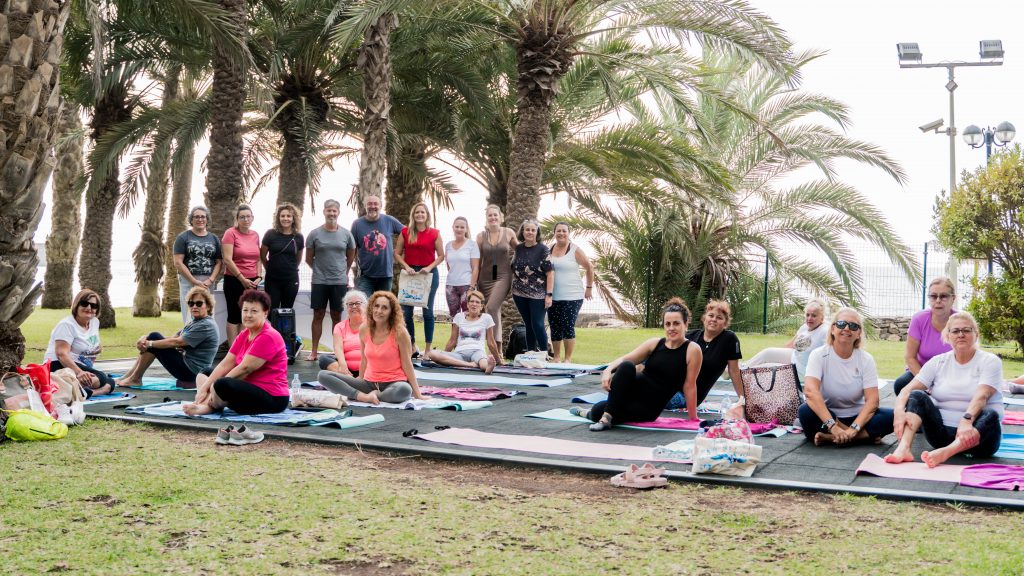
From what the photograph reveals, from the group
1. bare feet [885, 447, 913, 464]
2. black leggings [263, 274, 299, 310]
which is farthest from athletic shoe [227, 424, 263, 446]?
black leggings [263, 274, 299, 310]

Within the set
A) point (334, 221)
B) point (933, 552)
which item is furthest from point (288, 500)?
point (334, 221)

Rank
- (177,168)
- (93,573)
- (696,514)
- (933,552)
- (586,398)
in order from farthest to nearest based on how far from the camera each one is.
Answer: (177,168)
(586,398)
(696,514)
(933,552)
(93,573)

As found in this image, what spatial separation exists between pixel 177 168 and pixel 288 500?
47.3 feet

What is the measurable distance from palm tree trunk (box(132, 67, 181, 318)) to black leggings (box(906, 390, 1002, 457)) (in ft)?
63.9

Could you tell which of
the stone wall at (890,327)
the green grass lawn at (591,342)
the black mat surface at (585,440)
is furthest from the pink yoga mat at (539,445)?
the stone wall at (890,327)

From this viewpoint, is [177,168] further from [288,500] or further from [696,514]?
[696,514]

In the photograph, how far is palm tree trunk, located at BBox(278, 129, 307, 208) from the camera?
58.9 feet

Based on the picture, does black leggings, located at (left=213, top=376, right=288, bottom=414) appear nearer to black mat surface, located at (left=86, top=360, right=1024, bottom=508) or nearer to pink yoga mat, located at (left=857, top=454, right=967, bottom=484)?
black mat surface, located at (left=86, top=360, right=1024, bottom=508)

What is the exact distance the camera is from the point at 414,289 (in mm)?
12438

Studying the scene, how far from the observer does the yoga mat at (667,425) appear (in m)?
7.38

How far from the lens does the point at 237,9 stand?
45.7 feet

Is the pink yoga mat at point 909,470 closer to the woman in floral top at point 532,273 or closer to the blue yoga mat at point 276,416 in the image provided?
the blue yoga mat at point 276,416

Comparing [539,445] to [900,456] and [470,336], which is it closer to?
[900,456]

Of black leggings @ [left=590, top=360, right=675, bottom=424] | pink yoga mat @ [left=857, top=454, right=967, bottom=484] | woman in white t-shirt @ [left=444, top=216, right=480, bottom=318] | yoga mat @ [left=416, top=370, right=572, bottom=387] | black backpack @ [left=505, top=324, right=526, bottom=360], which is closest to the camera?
pink yoga mat @ [left=857, top=454, right=967, bottom=484]
